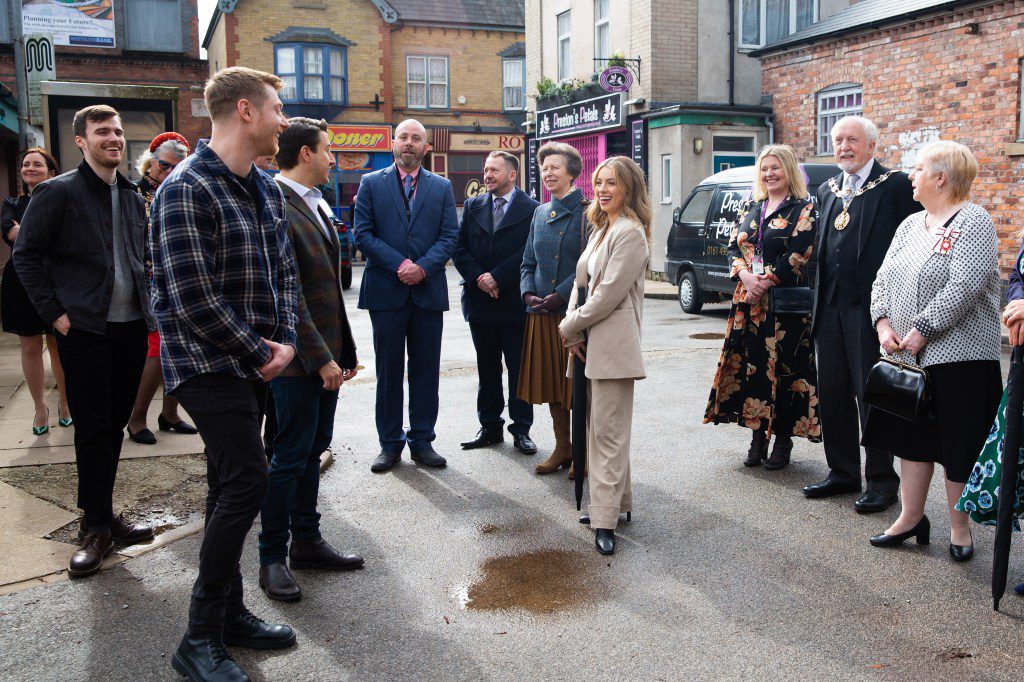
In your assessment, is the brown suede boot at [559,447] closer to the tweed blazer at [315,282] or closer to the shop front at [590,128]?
the tweed blazer at [315,282]

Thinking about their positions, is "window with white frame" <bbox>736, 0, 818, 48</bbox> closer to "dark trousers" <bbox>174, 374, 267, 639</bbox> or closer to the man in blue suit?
the man in blue suit

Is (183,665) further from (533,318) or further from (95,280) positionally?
(533,318)

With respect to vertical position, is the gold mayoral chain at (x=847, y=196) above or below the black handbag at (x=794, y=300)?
above

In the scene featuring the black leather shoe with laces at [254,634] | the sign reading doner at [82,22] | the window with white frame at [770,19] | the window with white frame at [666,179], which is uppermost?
the sign reading doner at [82,22]

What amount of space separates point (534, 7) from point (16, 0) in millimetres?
19026

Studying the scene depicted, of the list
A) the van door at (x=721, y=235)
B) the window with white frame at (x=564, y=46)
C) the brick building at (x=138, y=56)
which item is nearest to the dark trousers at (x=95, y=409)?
the van door at (x=721, y=235)

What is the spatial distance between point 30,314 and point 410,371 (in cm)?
271

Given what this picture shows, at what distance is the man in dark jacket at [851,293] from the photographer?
18.0 feet

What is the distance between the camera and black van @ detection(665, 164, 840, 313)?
14.4m

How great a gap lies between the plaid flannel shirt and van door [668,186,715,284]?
481 inches

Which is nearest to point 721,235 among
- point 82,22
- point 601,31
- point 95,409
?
point 95,409

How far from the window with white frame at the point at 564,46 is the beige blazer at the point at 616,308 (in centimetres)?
2242

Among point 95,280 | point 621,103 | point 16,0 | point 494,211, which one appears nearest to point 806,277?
point 494,211

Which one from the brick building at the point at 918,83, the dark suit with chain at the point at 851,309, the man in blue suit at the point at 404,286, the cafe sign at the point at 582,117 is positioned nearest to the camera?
the dark suit with chain at the point at 851,309
